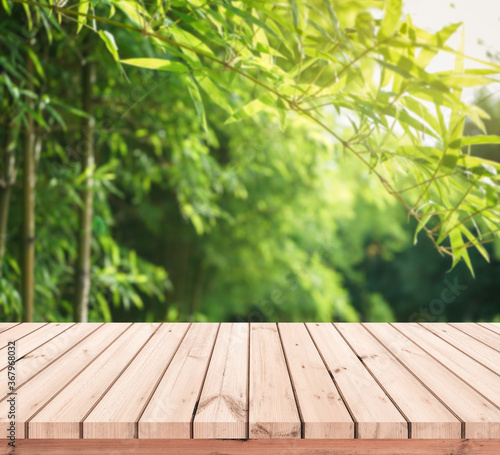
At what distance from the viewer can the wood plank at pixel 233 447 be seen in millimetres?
868

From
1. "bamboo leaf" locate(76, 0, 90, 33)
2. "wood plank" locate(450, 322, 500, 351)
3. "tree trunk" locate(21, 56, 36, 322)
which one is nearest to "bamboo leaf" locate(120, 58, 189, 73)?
"bamboo leaf" locate(76, 0, 90, 33)

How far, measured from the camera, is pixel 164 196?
502 cm

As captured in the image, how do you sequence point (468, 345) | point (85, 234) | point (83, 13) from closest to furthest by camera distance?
point (83, 13), point (468, 345), point (85, 234)

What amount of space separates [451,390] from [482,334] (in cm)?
70

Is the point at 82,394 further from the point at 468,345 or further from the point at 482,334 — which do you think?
the point at 482,334

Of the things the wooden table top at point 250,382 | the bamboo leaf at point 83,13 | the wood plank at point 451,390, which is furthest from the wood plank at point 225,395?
the bamboo leaf at point 83,13

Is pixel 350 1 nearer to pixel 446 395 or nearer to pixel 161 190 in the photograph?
pixel 446 395

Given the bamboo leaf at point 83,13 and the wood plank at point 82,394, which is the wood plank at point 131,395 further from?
the bamboo leaf at point 83,13

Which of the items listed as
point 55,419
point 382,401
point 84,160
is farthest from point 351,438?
point 84,160

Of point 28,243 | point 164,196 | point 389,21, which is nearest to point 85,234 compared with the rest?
point 28,243

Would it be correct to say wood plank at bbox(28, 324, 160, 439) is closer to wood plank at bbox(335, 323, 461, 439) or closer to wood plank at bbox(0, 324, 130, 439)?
wood plank at bbox(0, 324, 130, 439)

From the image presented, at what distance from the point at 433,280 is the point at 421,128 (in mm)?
14029

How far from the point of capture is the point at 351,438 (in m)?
0.87

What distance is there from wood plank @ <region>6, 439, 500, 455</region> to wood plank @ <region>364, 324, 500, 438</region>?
2.4 inches
